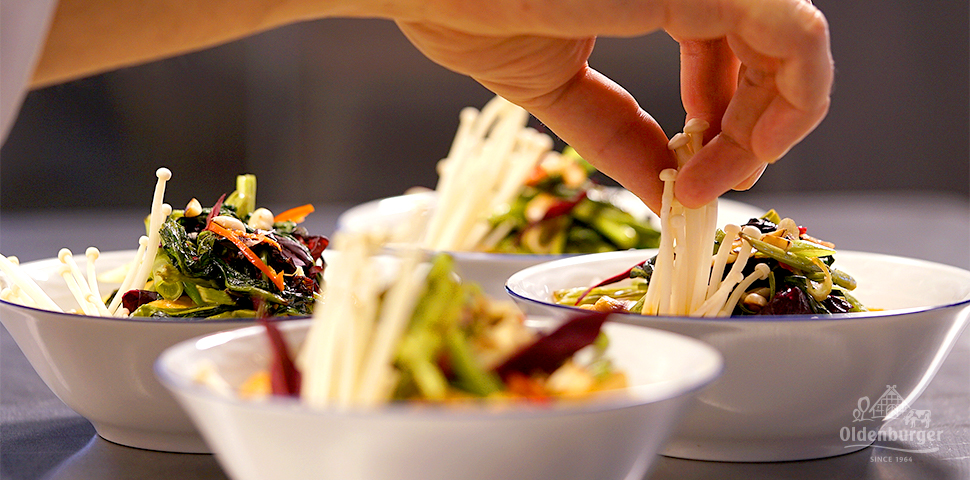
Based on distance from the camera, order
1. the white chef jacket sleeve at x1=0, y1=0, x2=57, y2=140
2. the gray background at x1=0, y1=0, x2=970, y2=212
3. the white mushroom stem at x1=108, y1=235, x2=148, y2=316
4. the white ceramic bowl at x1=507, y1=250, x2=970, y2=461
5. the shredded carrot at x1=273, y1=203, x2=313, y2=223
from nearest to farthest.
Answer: the white chef jacket sleeve at x1=0, y1=0, x2=57, y2=140 → the white ceramic bowl at x1=507, y1=250, x2=970, y2=461 → the white mushroom stem at x1=108, y1=235, x2=148, y2=316 → the shredded carrot at x1=273, y1=203, x2=313, y2=223 → the gray background at x1=0, y1=0, x2=970, y2=212

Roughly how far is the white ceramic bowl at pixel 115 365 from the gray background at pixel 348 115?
164 inches

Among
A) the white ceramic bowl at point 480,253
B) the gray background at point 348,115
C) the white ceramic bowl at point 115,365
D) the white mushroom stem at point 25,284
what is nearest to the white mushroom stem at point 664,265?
the white ceramic bowl at point 480,253

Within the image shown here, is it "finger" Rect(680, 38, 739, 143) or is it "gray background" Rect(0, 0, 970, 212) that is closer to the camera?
"finger" Rect(680, 38, 739, 143)

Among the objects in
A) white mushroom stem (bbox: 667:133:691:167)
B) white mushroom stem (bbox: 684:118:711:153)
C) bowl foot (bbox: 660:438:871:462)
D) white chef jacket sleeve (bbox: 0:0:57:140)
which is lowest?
bowl foot (bbox: 660:438:871:462)

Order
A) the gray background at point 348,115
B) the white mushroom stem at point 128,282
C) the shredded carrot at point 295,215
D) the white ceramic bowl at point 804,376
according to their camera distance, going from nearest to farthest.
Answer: the white ceramic bowl at point 804,376 < the white mushroom stem at point 128,282 < the shredded carrot at point 295,215 < the gray background at point 348,115

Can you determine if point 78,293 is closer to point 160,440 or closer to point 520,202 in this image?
point 160,440

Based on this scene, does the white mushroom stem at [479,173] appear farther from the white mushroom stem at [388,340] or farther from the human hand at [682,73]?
the white mushroom stem at [388,340]

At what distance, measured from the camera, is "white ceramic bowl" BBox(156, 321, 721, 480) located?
0.50 m

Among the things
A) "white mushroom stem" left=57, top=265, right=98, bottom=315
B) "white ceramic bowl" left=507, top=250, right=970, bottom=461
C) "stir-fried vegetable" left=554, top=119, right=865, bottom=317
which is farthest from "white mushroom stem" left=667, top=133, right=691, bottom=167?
"white mushroom stem" left=57, top=265, right=98, bottom=315

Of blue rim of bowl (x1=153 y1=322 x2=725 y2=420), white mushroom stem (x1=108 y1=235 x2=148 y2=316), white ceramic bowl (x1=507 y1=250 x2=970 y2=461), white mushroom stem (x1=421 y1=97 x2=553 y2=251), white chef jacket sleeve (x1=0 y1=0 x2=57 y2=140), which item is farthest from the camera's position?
white mushroom stem (x1=421 y1=97 x2=553 y2=251)

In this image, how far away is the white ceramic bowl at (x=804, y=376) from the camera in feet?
2.63

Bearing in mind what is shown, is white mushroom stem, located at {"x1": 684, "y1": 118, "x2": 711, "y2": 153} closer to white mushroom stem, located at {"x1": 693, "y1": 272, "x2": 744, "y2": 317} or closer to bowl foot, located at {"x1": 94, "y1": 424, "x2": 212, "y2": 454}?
white mushroom stem, located at {"x1": 693, "y1": 272, "x2": 744, "y2": 317}

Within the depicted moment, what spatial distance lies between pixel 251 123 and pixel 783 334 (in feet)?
15.2

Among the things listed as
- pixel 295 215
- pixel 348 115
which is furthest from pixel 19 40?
pixel 348 115
